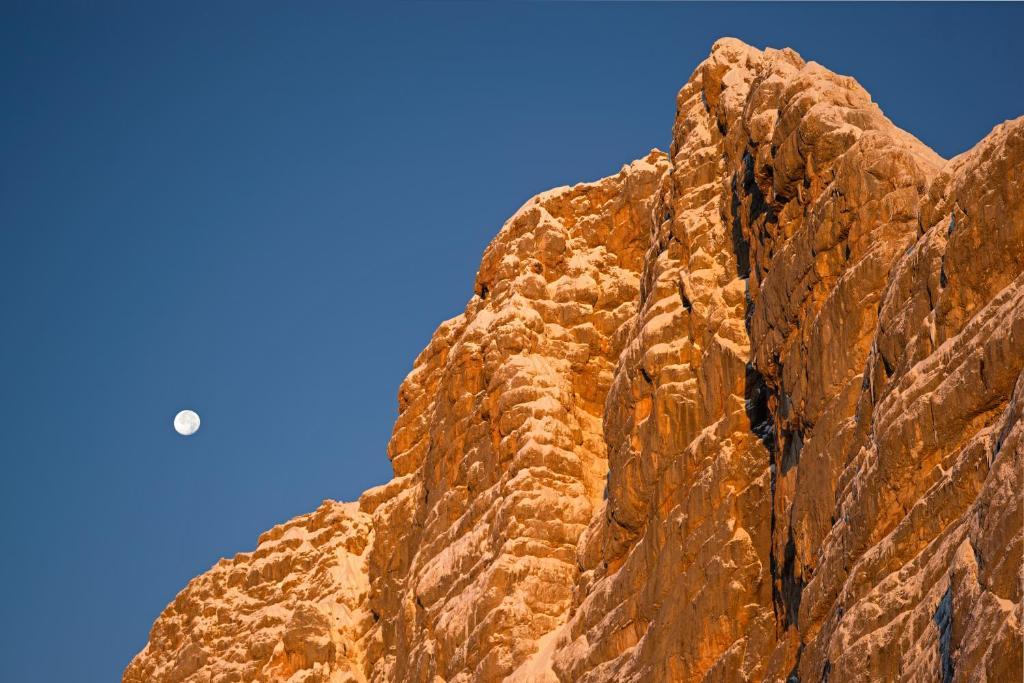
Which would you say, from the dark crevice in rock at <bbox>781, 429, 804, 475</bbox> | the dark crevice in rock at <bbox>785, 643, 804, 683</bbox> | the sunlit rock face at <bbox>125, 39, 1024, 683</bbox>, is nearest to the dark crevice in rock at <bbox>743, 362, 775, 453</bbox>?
the sunlit rock face at <bbox>125, 39, 1024, 683</bbox>

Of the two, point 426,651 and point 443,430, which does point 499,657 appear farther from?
point 443,430

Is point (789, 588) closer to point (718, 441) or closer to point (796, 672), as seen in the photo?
point (796, 672)

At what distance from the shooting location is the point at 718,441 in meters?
79.4

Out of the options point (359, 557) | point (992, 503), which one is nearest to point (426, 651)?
point (359, 557)

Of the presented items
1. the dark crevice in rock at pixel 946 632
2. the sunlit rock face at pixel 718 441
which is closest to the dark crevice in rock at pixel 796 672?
the sunlit rock face at pixel 718 441

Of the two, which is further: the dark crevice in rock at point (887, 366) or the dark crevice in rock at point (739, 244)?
the dark crevice in rock at point (739, 244)

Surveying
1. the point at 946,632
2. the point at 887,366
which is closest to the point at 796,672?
the point at 887,366

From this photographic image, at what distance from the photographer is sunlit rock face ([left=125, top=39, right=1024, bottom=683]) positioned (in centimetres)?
5141

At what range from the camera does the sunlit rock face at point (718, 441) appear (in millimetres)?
51406

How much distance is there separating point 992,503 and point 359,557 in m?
110

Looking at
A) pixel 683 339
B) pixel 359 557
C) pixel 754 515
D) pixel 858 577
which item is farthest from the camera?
pixel 359 557

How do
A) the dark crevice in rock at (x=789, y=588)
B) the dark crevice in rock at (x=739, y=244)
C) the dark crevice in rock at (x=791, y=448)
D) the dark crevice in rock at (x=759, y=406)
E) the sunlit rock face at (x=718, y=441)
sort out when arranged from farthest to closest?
the dark crevice in rock at (x=739, y=244), the dark crevice in rock at (x=759, y=406), the dark crevice in rock at (x=791, y=448), the dark crevice in rock at (x=789, y=588), the sunlit rock face at (x=718, y=441)

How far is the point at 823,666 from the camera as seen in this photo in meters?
54.5

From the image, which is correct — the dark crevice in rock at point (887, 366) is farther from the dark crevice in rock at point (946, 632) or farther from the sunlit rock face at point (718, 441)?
the dark crevice in rock at point (946, 632)
